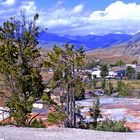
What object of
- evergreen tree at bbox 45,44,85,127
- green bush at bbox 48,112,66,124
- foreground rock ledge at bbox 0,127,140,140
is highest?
evergreen tree at bbox 45,44,85,127

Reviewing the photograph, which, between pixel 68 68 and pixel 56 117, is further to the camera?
pixel 68 68

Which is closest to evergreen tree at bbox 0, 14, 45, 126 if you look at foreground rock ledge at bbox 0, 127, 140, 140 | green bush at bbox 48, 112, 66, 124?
green bush at bbox 48, 112, 66, 124

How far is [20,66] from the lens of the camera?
79.6 ft

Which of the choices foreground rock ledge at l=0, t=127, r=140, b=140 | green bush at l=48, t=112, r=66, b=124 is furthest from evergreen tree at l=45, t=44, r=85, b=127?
foreground rock ledge at l=0, t=127, r=140, b=140

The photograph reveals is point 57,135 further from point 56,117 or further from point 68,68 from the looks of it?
point 68,68

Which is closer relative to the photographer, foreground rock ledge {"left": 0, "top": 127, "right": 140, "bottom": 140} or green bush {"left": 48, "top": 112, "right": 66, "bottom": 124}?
foreground rock ledge {"left": 0, "top": 127, "right": 140, "bottom": 140}

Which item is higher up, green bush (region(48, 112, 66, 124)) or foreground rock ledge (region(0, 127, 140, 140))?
foreground rock ledge (region(0, 127, 140, 140))

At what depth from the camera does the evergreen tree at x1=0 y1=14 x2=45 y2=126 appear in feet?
77.6

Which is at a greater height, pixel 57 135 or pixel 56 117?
pixel 57 135

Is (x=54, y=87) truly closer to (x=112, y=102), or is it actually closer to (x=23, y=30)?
(x=23, y=30)

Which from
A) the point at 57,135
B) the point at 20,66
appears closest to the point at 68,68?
the point at 20,66

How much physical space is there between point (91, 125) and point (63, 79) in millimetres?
3393

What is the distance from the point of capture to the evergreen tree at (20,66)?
23641 millimetres

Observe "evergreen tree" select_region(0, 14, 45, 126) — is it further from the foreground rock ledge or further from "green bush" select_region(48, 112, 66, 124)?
the foreground rock ledge
